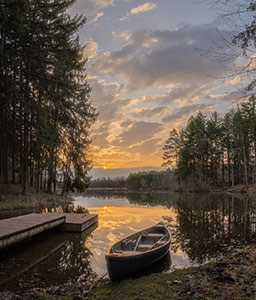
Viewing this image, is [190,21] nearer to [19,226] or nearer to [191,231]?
[19,226]

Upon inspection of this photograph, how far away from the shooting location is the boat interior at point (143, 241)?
800 cm

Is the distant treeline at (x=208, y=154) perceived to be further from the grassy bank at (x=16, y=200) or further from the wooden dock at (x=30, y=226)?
the wooden dock at (x=30, y=226)

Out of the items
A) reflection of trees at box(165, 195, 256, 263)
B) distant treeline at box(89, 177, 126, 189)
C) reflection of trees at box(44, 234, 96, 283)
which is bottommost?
distant treeline at box(89, 177, 126, 189)

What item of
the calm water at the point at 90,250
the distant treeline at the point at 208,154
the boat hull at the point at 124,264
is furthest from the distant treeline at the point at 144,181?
the boat hull at the point at 124,264

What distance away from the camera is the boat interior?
26.3ft

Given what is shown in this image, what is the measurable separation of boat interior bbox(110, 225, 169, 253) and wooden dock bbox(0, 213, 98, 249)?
3851mm

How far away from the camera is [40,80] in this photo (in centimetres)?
1770

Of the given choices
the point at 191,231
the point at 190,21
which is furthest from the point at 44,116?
the point at 190,21

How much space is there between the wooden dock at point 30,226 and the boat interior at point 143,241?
385 centimetres

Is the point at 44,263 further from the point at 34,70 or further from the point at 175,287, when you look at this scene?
the point at 34,70

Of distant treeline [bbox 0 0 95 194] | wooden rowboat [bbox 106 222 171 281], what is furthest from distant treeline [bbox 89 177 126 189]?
wooden rowboat [bbox 106 222 171 281]

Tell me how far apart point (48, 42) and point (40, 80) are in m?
3.49

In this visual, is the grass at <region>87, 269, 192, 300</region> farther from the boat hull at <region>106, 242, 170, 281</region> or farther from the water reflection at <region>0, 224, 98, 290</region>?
the water reflection at <region>0, 224, 98, 290</region>

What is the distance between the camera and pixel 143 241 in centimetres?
959
